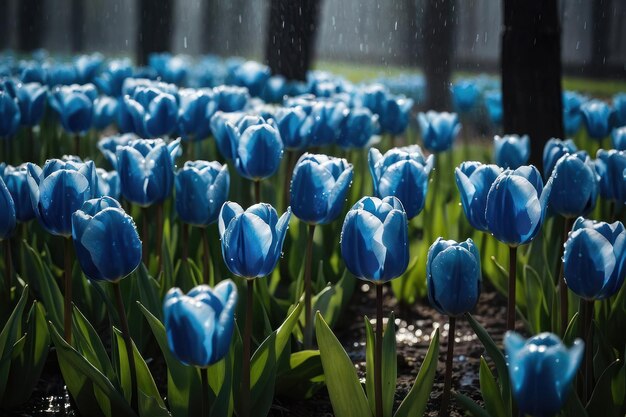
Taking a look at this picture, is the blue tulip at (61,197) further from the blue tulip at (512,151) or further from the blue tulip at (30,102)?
the blue tulip at (30,102)

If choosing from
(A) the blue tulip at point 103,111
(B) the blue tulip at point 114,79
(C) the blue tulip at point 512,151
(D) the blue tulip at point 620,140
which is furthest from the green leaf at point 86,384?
(B) the blue tulip at point 114,79

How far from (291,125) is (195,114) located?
0.42 m

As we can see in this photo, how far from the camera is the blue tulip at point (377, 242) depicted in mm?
1731

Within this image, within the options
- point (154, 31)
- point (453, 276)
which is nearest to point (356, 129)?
point (453, 276)

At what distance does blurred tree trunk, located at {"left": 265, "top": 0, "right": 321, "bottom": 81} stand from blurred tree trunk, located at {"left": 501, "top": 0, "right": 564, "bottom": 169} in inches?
112

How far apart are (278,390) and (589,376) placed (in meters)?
0.77

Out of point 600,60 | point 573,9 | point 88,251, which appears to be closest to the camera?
point 88,251

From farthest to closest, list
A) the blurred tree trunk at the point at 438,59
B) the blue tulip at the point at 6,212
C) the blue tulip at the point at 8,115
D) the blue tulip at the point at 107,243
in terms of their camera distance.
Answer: the blurred tree trunk at the point at 438,59
the blue tulip at the point at 8,115
the blue tulip at the point at 6,212
the blue tulip at the point at 107,243

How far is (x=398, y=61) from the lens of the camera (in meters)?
23.5

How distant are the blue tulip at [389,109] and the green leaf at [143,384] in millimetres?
2225

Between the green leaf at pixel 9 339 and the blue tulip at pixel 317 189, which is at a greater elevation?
the blue tulip at pixel 317 189

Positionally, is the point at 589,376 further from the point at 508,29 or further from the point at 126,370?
the point at 508,29

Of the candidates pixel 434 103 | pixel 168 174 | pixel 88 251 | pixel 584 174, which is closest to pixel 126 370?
pixel 88 251

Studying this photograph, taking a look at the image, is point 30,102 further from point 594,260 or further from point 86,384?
point 594,260
